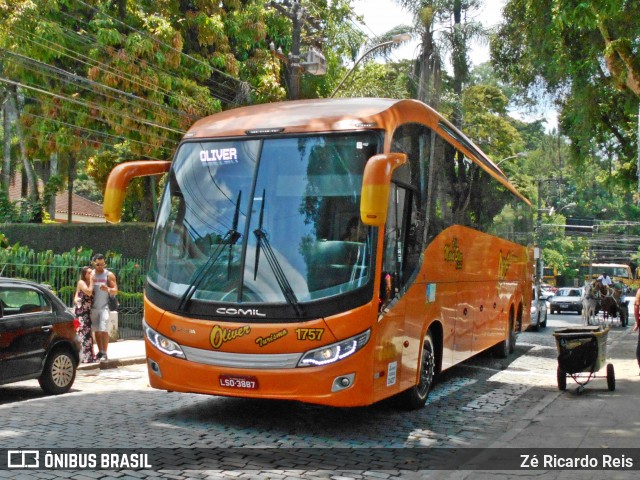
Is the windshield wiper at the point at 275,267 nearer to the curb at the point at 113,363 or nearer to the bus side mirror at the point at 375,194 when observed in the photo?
the bus side mirror at the point at 375,194

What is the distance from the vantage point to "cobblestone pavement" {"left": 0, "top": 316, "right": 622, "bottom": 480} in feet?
24.0

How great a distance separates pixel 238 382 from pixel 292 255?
55.1 inches

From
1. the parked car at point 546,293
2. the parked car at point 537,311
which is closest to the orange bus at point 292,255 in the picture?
the parked car at point 537,311

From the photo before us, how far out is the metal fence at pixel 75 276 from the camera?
64.3 ft

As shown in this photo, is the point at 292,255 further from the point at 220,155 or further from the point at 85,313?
the point at 85,313

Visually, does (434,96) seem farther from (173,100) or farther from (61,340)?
(61,340)

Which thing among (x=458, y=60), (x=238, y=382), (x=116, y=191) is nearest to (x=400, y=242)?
(x=238, y=382)

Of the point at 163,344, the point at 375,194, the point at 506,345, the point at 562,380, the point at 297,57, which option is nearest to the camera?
the point at 375,194

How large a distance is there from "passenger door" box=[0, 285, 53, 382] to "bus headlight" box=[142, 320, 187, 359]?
7.67ft

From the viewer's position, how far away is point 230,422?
877 cm

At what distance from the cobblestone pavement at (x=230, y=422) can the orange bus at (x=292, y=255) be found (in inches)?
20.2

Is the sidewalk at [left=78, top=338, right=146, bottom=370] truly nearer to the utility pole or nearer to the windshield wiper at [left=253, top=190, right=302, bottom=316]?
the windshield wiper at [left=253, top=190, right=302, bottom=316]

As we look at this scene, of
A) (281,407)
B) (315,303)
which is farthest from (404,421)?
(315,303)

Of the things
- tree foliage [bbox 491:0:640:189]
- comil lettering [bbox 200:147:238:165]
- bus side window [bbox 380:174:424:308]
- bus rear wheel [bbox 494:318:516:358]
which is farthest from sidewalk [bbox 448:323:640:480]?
tree foliage [bbox 491:0:640:189]
